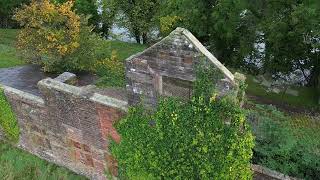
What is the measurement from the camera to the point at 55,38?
20719 millimetres

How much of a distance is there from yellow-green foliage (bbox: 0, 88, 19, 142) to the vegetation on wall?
4.90 meters

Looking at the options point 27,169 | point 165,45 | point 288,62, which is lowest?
point 27,169

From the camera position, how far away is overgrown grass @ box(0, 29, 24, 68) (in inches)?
1017

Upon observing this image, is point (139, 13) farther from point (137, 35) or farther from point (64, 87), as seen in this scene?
point (64, 87)

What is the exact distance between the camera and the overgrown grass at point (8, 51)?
25.8 meters

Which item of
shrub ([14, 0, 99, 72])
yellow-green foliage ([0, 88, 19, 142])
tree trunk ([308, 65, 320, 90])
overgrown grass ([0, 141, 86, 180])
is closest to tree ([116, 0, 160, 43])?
shrub ([14, 0, 99, 72])

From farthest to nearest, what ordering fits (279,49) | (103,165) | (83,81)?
(83,81) < (279,49) < (103,165)

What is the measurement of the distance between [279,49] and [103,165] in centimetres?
1070

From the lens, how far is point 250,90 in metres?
22.8

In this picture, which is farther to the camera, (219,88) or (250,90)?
(250,90)

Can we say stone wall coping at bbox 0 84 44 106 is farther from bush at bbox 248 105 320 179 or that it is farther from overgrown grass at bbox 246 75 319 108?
overgrown grass at bbox 246 75 319 108

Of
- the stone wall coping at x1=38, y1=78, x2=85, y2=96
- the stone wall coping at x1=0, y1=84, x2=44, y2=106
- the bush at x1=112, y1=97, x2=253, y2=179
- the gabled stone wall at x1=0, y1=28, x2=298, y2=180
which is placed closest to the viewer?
the gabled stone wall at x1=0, y1=28, x2=298, y2=180

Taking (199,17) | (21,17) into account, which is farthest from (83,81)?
(199,17)

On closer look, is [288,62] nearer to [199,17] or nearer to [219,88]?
[199,17]
